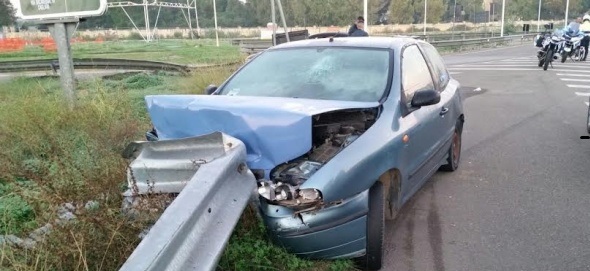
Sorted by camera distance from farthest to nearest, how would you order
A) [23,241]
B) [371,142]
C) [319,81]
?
1. [319,81]
2. [371,142]
3. [23,241]

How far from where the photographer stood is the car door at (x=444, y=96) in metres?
5.60

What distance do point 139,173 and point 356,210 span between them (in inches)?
59.3

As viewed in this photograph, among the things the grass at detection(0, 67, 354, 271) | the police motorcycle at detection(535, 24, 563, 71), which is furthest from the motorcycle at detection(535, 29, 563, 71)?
the grass at detection(0, 67, 354, 271)

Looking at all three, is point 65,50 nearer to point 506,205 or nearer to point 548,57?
point 506,205

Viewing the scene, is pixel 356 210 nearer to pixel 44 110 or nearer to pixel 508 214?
pixel 508 214

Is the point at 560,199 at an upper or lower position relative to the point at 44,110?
lower

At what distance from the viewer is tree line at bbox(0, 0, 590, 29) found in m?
69.1

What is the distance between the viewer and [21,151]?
18.7 feet

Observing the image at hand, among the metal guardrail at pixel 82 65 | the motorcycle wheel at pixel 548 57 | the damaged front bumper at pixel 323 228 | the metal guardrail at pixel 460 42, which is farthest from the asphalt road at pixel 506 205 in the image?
the metal guardrail at pixel 460 42

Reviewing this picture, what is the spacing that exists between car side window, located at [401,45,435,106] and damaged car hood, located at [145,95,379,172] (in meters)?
0.77

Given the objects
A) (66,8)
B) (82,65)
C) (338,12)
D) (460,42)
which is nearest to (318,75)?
(66,8)

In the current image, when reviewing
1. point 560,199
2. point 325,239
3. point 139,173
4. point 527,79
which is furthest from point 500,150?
point 527,79

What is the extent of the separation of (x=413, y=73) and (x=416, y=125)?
2.59 feet

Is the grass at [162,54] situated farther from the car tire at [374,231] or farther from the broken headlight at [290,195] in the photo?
the broken headlight at [290,195]
